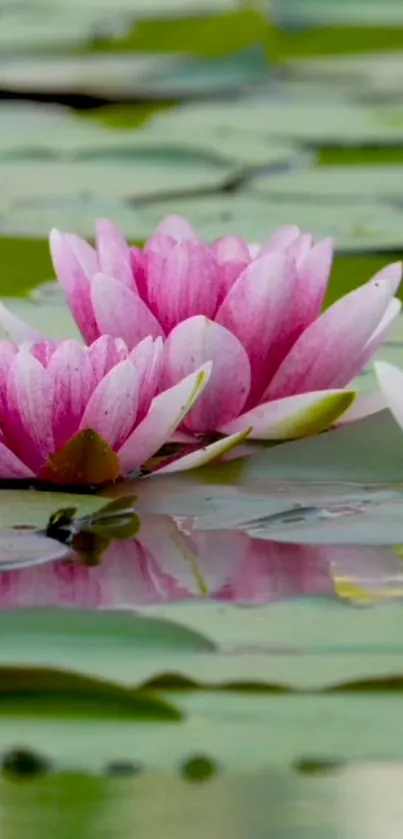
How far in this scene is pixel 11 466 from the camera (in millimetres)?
1217

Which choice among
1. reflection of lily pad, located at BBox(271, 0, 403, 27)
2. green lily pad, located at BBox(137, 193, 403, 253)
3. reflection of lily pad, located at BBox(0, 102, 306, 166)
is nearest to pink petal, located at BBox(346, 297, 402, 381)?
green lily pad, located at BBox(137, 193, 403, 253)

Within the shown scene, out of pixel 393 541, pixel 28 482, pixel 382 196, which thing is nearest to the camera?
pixel 393 541

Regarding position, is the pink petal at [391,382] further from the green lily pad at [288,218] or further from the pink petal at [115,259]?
the green lily pad at [288,218]

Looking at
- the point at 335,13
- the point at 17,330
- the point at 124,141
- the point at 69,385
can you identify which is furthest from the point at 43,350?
the point at 335,13

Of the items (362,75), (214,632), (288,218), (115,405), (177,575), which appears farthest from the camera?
(362,75)

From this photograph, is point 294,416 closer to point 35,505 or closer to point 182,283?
point 182,283

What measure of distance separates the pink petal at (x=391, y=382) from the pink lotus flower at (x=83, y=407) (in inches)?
4.8

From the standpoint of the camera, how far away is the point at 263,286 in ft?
4.25

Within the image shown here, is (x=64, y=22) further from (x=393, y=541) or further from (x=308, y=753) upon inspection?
(x=308, y=753)

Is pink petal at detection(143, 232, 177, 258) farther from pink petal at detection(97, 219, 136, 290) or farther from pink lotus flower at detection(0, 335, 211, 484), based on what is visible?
pink lotus flower at detection(0, 335, 211, 484)

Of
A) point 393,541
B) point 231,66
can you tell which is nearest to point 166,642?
point 393,541

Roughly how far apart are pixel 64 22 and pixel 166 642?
296cm

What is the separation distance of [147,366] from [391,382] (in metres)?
0.17

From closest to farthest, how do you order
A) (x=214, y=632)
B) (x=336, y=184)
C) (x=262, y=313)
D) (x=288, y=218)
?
(x=214, y=632) < (x=262, y=313) < (x=288, y=218) < (x=336, y=184)
